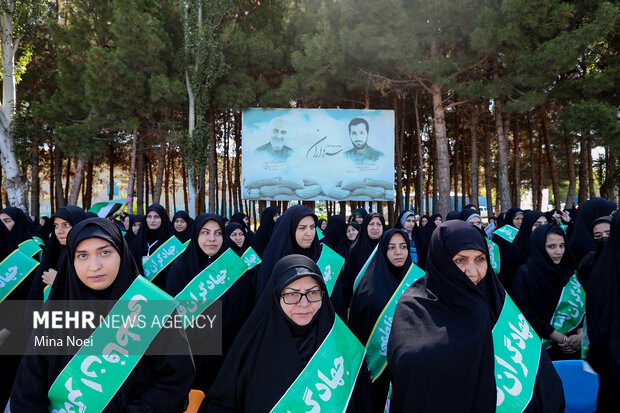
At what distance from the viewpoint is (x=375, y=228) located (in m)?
4.48

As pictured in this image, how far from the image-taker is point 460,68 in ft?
34.3

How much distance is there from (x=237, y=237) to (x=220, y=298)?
5.64ft

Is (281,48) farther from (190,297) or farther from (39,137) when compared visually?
(190,297)

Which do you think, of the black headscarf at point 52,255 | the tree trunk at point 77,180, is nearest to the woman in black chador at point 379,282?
the black headscarf at point 52,255

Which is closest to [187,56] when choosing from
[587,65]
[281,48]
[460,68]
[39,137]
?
[281,48]

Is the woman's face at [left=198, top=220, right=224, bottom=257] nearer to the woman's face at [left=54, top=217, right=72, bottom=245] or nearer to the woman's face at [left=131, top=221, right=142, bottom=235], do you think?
the woman's face at [left=54, top=217, right=72, bottom=245]

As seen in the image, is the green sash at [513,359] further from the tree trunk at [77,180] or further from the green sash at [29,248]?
the tree trunk at [77,180]

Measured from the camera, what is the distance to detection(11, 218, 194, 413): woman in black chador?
4.96 ft

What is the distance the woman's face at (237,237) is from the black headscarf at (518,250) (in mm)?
3381

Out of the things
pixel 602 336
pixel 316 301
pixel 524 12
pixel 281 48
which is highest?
pixel 281 48

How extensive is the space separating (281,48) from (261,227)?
31.4ft

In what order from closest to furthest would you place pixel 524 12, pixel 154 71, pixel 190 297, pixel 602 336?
pixel 602 336 < pixel 190 297 < pixel 524 12 < pixel 154 71

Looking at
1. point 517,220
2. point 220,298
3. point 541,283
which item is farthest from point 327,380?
point 517,220

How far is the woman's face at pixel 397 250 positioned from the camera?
2.86m
